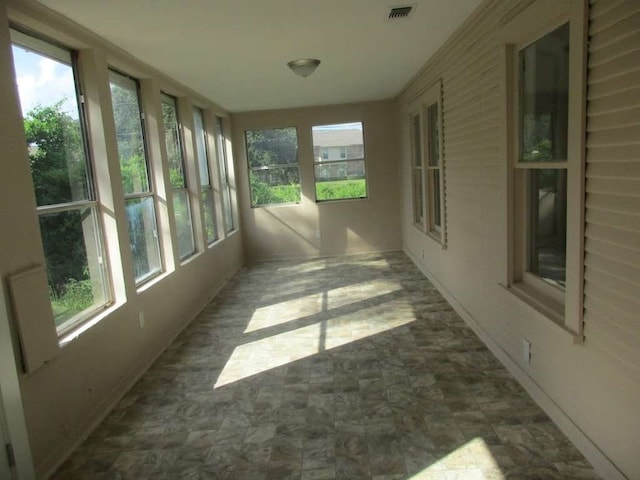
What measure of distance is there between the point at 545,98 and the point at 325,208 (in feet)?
17.2

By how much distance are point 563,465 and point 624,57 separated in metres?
1.75

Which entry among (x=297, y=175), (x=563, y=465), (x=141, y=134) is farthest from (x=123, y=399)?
(x=297, y=175)

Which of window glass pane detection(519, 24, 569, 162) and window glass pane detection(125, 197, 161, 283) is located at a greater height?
window glass pane detection(519, 24, 569, 162)

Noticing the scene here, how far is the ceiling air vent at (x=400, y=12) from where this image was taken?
3.03 metres

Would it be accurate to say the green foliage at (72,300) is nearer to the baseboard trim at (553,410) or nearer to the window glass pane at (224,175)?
the baseboard trim at (553,410)

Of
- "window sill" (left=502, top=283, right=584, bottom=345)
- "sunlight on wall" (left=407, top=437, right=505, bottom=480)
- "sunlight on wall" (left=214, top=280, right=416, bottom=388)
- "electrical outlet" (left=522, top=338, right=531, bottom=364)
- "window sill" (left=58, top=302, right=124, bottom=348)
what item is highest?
"window sill" (left=502, top=283, right=584, bottom=345)

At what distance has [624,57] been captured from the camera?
1.71 meters

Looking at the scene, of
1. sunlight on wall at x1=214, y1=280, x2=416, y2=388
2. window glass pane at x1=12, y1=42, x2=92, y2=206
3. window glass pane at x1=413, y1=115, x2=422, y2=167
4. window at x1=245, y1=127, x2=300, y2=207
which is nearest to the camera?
window glass pane at x1=12, y1=42, x2=92, y2=206

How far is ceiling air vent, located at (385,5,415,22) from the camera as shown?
3.03 m

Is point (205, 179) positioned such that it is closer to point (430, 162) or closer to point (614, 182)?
point (430, 162)

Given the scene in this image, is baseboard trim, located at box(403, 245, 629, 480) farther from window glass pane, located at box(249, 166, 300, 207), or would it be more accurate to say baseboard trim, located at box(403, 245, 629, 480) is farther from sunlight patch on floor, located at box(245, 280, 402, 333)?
window glass pane, located at box(249, 166, 300, 207)

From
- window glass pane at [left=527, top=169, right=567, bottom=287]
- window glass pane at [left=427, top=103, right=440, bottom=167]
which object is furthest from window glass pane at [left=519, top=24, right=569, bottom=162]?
window glass pane at [left=427, top=103, right=440, bottom=167]

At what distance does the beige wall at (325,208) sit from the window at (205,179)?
1.33 meters

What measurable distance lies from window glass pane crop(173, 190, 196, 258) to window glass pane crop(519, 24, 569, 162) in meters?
3.33
